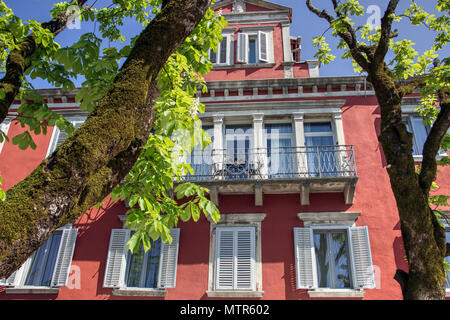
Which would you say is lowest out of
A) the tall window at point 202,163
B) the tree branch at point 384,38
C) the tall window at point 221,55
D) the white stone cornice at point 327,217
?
the white stone cornice at point 327,217

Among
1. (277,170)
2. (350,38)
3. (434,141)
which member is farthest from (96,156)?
(277,170)

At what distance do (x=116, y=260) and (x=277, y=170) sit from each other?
5399mm

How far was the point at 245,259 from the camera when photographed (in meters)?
9.18

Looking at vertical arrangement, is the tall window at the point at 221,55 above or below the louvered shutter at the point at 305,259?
above

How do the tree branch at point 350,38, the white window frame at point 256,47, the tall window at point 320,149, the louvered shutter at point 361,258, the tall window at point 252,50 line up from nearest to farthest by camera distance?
the tree branch at point 350,38, the louvered shutter at point 361,258, the tall window at point 320,149, the white window frame at point 256,47, the tall window at point 252,50

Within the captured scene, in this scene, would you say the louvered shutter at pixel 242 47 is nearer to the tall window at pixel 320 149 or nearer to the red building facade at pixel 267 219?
the red building facade at pixel 267 219

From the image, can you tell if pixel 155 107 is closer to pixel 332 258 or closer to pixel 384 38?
pixel 384 38

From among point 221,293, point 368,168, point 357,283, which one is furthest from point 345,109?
point 221,293

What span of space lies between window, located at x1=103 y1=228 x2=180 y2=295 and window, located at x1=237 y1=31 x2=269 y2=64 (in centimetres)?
710

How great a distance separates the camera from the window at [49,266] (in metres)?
9.32

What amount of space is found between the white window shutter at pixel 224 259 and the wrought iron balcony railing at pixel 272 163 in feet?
5.53

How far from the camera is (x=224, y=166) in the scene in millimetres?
10391

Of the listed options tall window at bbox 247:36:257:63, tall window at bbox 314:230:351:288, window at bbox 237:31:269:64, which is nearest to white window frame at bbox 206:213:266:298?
tall window at bbox 314:230:351:288

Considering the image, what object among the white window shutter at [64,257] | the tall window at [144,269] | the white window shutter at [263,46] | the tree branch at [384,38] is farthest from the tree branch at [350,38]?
the white window shutter at [64,257]
